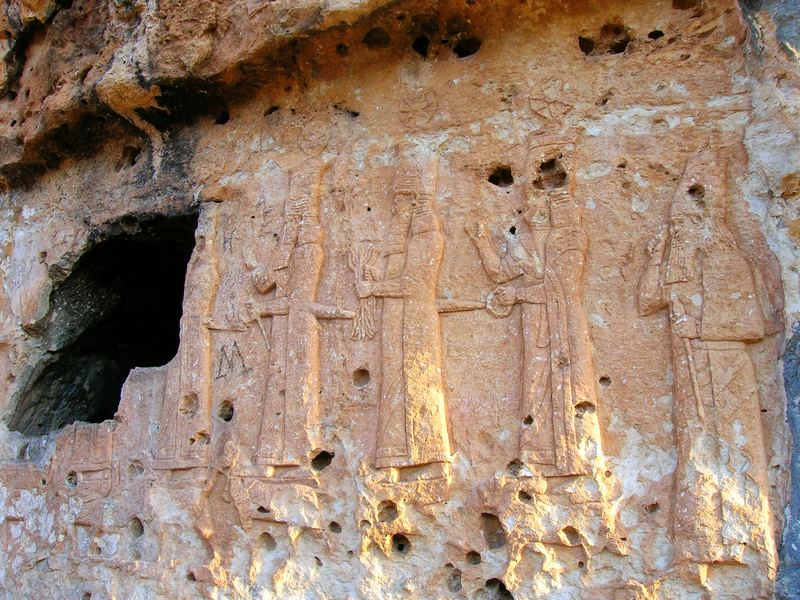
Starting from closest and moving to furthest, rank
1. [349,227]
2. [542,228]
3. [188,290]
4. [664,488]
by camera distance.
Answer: [664,488] → [542,228] → [349,227] → [188,290]

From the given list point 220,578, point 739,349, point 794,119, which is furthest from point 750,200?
point 220,578

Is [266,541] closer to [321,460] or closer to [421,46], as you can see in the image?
[321,460]

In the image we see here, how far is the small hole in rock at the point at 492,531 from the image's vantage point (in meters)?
3.31

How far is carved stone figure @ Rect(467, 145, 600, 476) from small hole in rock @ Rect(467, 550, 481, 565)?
0.50 metres

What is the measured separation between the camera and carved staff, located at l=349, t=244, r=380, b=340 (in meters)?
3.82

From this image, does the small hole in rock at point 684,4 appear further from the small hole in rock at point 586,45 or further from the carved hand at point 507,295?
the carved hand at point 507,295

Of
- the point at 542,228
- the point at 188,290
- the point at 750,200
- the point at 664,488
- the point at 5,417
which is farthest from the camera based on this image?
the point at 5,417

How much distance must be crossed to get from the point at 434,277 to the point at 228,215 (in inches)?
60.2

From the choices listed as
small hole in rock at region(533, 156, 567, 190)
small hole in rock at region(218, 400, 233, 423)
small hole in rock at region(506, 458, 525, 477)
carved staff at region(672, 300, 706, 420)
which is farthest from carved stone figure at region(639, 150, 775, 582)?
small hole in rock at region(218, 400, 233, 423)

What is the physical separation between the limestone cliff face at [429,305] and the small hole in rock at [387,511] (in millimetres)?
23

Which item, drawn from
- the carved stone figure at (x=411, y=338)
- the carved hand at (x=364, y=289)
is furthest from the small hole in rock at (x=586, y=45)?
the carved hand at (x=364, y=289)

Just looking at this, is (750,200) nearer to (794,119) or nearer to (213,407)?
(794,119)

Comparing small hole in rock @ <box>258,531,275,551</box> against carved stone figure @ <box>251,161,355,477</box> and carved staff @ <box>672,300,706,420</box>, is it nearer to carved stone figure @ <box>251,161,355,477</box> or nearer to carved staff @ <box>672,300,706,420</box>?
carved stone figure @ <box>251,161,355,477</box>

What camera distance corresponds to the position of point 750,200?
11.0ft
